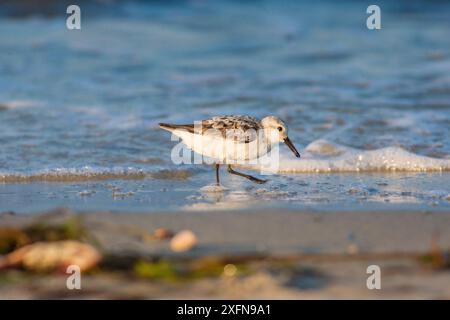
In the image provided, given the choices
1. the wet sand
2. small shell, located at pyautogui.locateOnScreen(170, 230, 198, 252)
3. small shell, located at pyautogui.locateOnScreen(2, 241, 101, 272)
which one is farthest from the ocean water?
small shell, located at pyautogui.locateOnScreen(2, 241, 101, 272)

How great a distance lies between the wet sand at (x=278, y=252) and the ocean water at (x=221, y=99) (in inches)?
17.6

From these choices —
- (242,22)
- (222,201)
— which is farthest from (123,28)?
(222,201)

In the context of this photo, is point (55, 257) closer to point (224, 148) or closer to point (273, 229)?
point (273, 229)

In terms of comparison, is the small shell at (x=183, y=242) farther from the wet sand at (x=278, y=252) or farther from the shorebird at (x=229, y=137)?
the shorebird at (x=229, y=137)

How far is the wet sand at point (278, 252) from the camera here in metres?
4.21

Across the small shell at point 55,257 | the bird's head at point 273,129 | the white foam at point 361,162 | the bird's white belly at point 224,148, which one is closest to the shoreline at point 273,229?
the small shell at point 55,257

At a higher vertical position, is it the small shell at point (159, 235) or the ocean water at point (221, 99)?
the ocean water at point (221, 99)

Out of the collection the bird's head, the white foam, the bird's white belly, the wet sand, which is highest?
the bird's head

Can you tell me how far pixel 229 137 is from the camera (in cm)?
651

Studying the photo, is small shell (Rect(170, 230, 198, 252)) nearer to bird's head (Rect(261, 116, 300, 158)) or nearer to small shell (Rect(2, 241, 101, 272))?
small shell (Rect(2, 241, 101, 272))

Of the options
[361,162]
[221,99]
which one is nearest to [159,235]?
[361,162]

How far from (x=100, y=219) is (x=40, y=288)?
122 cm

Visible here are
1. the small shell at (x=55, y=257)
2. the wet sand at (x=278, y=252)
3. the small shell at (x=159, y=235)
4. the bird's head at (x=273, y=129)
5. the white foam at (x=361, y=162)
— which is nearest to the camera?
the wet sand at (x=278, y=252)

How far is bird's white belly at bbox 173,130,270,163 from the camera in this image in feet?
21.4
